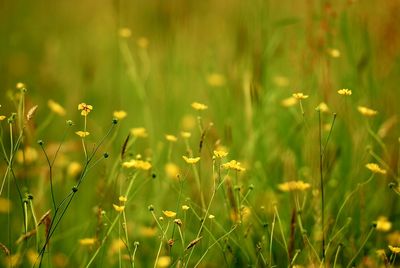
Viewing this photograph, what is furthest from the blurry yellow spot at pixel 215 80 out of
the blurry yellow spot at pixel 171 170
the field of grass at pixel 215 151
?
the blurry yellow spot at pixel 171 170

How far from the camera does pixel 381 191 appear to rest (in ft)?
6.64

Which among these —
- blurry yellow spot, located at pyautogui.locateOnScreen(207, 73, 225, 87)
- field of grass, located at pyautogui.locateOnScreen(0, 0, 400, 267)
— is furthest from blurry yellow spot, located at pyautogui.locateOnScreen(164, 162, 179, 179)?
blurry yellow spot, located at pyautogui.locateOnScreen(207, 73, 225, 87)

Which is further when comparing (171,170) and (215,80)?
(215,80)

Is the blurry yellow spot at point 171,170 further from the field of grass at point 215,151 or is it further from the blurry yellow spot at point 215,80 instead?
the blurry yellow spot at point 215,80

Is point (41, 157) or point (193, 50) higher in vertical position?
point (193, 50)

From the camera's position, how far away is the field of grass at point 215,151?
165 centimetres

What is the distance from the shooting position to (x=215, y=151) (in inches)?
61.3

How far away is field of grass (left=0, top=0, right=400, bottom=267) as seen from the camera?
1.65 metres

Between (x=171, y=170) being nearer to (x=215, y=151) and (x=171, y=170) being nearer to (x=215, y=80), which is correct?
(x=215, y=151)

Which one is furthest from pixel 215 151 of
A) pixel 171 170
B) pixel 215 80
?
pixel 215 80

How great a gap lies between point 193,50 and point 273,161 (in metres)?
1.43

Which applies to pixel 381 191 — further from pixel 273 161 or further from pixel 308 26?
pixel 308 26

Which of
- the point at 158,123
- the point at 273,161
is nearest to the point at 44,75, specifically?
the point at 158,123

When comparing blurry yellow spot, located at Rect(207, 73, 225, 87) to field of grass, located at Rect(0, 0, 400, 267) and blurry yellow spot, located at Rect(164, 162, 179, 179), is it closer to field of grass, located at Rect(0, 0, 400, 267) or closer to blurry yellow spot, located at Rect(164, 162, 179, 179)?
field of grass, located at Rect(0, 0, 400, 267)
